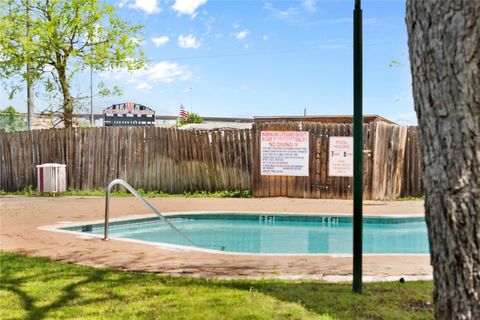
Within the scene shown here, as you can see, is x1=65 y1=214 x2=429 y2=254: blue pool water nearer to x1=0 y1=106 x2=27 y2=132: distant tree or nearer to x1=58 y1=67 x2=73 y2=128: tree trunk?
x1=58 y1=67 x2=73 y2=128: tree trunk

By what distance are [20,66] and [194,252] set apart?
48.3 feet

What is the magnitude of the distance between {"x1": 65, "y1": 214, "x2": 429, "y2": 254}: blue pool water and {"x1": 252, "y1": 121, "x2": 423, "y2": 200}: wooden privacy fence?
2.91 m

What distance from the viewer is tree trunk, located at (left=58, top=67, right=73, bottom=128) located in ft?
59.3

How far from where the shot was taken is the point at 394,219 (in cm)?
1000

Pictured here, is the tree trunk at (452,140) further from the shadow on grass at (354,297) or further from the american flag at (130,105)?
the american flag at (130,105)

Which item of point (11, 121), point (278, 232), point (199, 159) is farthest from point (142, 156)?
point (11, 121)

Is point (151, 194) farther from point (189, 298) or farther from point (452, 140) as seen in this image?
point (452, 140)

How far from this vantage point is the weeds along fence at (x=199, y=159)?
1309 cm

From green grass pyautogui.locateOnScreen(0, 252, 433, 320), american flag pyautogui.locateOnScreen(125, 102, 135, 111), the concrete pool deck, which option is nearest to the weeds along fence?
the concrete pool deck

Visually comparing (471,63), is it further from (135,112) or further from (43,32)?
(135,112)

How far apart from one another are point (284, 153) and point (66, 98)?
904cm

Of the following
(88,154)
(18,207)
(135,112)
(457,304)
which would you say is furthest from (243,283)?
(135,112)

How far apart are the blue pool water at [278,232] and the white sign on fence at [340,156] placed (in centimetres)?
300

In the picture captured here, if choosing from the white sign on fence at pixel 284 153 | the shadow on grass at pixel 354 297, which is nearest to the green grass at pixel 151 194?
the white sign on fence at pixel 284 153
